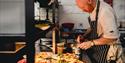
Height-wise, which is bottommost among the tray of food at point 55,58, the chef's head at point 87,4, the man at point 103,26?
the tray of food at point 55,58

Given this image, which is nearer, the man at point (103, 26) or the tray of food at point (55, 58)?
the tray of food at point (55, 58)

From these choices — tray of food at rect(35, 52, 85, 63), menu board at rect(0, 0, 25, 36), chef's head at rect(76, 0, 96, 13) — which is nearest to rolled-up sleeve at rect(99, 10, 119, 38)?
chef's head at rect(76, 0, 96, 13)

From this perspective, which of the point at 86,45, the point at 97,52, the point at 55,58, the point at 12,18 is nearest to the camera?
the point at 12,18

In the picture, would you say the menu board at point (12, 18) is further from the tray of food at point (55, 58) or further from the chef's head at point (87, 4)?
the chef's head at point (87, 4)

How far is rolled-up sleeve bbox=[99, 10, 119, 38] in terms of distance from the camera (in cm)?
318

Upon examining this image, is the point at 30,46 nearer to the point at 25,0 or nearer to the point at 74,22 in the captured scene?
the point at 25,0

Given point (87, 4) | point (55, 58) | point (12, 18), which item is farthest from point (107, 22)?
point (12, 18)

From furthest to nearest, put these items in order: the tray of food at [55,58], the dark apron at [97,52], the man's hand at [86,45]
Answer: the dark apron at [97,52] → the man's hand at [86,45] → the tray of food at [55,58]

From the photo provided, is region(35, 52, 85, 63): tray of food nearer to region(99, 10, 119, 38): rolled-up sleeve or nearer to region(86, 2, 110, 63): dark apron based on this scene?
region(86, 2, 110, 63): dark apron

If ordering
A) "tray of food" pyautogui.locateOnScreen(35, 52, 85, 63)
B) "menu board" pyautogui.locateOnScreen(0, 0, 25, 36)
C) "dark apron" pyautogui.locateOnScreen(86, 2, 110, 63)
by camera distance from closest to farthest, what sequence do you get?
"menu board" pyautogui.locateOnScreen(0, 0, 25, 36) → "tray of food" pyautogui.locateOnScreen(35, 52, 85, 63) → "dark apron" pyautogui.locateOnScreen(86, 2, 110, 63)

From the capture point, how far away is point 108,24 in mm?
3178

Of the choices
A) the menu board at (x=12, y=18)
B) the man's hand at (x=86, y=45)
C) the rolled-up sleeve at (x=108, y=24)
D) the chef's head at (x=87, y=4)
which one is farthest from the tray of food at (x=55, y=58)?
the menu board at (x=12, y=18)

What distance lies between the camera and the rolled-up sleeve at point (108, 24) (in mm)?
3184

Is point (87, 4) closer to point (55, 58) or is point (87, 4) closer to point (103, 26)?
point (103, 26)
